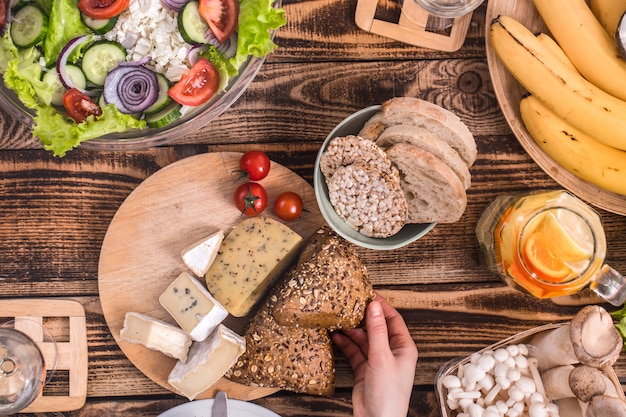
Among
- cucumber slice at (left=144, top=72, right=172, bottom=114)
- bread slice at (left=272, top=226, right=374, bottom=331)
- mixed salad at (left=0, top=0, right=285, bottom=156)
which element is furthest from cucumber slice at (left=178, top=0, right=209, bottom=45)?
bread slice at (left=272, top=226, right=374, bottom=331)

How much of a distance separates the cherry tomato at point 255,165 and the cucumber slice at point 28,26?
62cm

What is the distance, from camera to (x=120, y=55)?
5.26 ft

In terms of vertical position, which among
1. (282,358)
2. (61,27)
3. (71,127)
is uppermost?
(61,27)

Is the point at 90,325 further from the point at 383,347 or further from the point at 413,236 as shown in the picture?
the point at 413,236

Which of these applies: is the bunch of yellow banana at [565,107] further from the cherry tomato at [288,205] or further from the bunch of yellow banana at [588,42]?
the cherry tomato at [288,205]

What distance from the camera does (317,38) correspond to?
187 cm

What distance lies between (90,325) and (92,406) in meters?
0.26

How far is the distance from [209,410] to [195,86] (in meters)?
0.96

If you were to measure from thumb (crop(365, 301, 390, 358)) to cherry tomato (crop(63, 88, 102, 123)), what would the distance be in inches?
37.3

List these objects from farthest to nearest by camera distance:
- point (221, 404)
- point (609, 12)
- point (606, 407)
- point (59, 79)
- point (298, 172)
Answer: point (298, 172)
point (221, 404)
point (609, 12)
point (59, 79)
point (606, 407)

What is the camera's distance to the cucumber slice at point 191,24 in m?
1.57

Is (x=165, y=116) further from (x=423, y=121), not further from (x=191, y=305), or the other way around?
(x=423, y=121)

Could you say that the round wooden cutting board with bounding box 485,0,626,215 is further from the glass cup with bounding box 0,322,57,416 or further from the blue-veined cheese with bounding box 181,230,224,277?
the glass cup with bounding box 0,322,57,416

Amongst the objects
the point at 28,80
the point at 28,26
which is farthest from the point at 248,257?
the point at 28,26
